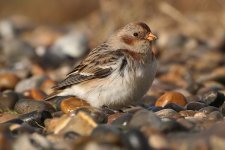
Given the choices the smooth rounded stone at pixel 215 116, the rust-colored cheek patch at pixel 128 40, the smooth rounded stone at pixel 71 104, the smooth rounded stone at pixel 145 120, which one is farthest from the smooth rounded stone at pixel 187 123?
the rust-colored cheek patch at pixel 128 40

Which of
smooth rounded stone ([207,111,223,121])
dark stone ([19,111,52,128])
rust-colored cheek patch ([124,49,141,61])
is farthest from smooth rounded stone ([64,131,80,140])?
rust-colored cheek patch ([124,49,141,61])

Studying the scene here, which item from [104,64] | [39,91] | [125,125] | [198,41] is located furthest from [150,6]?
[125,125]

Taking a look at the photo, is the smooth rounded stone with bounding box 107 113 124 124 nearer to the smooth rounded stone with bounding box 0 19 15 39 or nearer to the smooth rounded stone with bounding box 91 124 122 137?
the smooth rounded stone with bounding box 91 124 122 137

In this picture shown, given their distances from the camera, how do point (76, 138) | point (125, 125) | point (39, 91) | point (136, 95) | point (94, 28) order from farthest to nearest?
1. point (94, 28)
2. point (39, 91)
3. point (136, 95)
4. point (125, 125)
5. point (76, 138)

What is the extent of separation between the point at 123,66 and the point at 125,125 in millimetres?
1494

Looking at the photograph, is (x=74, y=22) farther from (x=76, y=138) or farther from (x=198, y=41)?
(x=76, y=138)

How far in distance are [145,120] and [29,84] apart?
402cm

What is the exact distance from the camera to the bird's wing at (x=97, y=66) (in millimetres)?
7301

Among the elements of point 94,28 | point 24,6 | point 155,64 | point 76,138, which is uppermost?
point 24,6

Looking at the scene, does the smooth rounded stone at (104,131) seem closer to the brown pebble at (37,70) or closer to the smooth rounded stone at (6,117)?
the smooth rounded stone at (6,117)

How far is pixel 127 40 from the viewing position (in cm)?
768

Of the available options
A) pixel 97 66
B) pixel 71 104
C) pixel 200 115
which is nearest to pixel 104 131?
pixel 200 115

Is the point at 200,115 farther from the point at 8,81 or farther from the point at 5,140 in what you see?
the point at 8,81

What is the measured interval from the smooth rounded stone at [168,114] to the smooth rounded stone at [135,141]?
1.20 m
